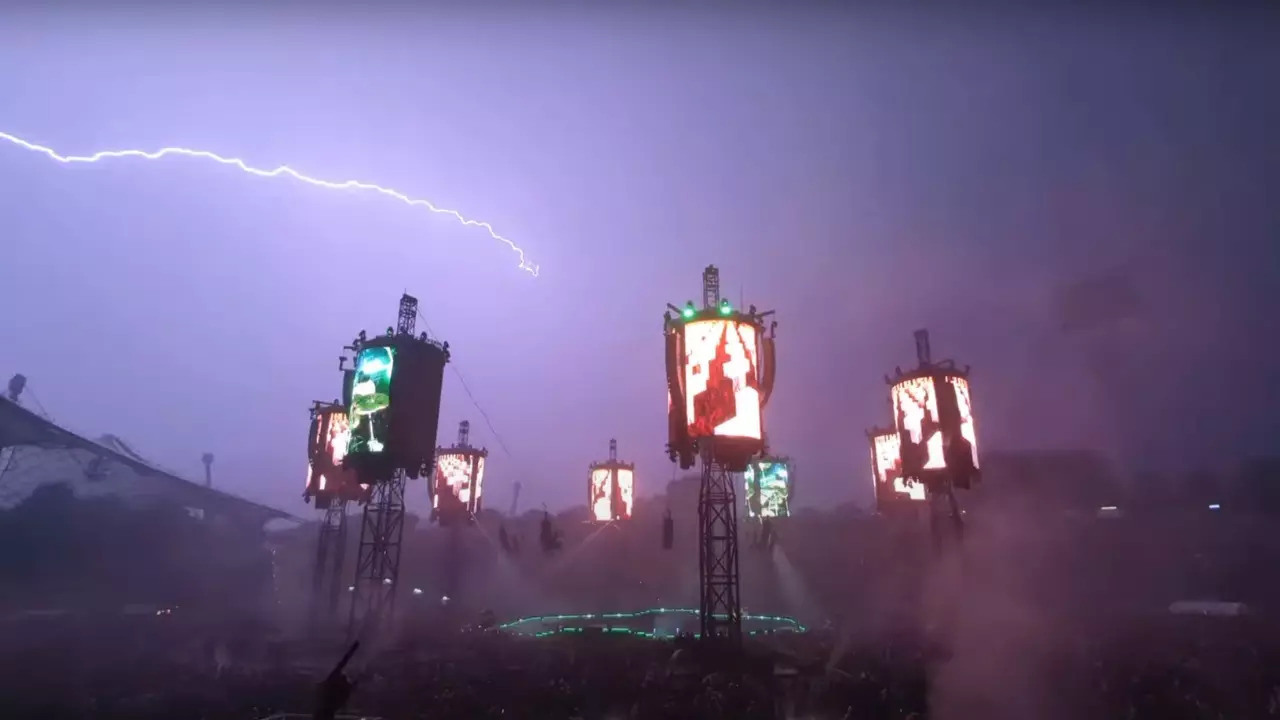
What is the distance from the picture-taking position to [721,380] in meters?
24.2

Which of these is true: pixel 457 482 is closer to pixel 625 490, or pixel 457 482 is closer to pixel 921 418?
pixel 625 490

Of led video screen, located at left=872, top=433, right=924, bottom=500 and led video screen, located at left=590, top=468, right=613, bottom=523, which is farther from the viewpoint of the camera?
led video screen, located at left=590, top=468, right=613, bottom=523

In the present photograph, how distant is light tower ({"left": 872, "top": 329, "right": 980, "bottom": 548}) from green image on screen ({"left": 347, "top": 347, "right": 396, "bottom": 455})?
2375 centimetres

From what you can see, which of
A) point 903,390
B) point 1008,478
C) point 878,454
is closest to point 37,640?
point 903,390

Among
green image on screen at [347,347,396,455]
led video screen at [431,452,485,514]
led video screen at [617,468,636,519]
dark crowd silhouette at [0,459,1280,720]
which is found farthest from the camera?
led video screen at [617,468,636,519]

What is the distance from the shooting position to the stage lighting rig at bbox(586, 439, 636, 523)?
46669mm

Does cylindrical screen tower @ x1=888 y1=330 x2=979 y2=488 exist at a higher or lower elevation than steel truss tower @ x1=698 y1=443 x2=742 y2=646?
higher

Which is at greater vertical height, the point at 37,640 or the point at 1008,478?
the point at 1008,478

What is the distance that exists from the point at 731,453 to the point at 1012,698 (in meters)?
11.0

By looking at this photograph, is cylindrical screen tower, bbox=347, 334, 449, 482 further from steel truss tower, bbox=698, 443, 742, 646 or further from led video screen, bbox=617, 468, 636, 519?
led video screen, bbox=617, 468, 636, 519

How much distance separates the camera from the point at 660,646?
2402 cm

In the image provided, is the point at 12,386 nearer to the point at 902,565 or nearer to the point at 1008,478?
the point at 902,565

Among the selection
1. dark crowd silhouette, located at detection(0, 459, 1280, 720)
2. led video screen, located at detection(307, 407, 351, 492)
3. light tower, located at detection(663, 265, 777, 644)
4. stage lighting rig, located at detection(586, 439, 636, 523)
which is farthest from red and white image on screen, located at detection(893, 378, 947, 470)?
led video screen, located at detection(307, 407, 351, 492)

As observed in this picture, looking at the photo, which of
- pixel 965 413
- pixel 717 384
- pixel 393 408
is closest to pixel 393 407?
pixel 393 408
